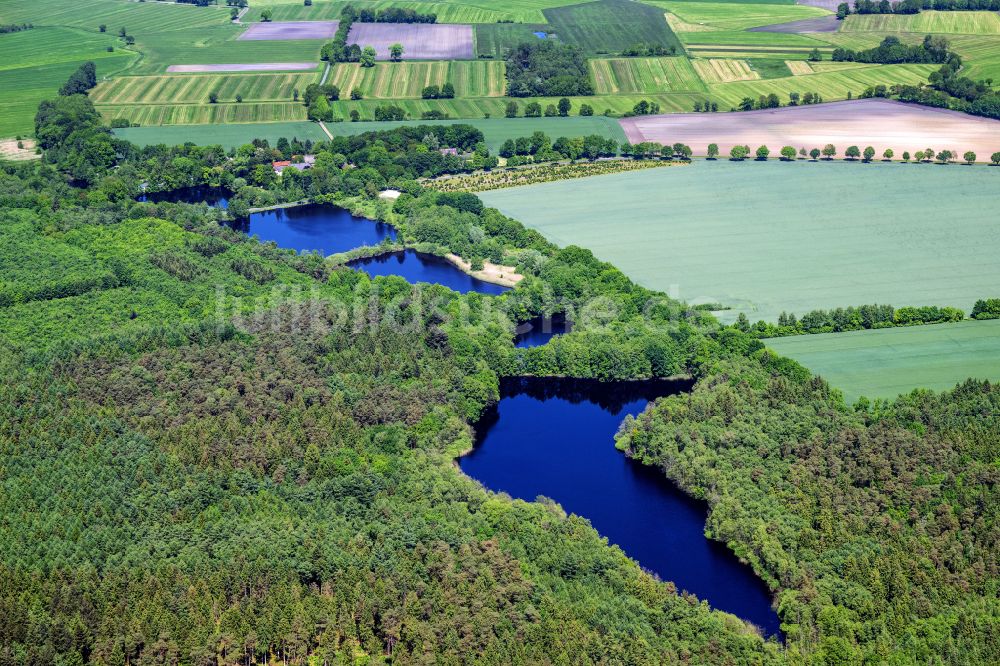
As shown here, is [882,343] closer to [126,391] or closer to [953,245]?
[953,245]

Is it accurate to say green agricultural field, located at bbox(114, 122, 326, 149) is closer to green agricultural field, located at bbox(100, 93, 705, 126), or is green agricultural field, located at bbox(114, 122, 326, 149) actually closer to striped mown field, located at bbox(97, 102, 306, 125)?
striped mown field, located at bbox(97, 102, 306, 125)

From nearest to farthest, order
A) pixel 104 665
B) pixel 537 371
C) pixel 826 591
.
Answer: pixel 104 665 < pixel 826 591 < pixel 537 371

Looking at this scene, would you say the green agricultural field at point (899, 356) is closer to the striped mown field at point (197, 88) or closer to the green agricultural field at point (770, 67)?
the green agricultural field at point (770, 67)

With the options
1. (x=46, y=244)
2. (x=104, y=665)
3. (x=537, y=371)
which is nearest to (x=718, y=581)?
(x=537, y=371)

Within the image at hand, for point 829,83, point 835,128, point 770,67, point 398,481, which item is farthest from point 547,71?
point 398,481

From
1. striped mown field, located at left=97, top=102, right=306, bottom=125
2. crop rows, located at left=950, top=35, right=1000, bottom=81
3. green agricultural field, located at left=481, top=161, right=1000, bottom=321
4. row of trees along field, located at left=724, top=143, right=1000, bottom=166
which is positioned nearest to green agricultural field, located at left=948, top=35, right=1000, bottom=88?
crop rows, located at left=950, top=35, right=1000, bottom=81

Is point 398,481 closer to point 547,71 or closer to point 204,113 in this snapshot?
point 204,113

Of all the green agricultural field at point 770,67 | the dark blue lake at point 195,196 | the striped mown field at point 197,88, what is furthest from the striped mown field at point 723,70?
the dark blue lake at point 195,196
